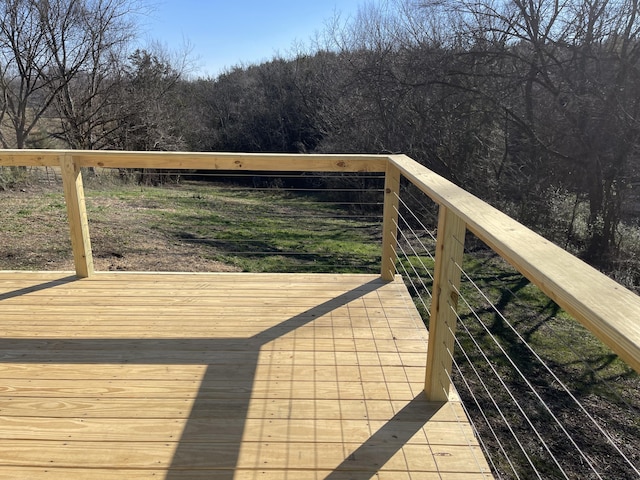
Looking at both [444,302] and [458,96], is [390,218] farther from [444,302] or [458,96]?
[458,96]

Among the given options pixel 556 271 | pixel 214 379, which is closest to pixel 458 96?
pixel 214 379

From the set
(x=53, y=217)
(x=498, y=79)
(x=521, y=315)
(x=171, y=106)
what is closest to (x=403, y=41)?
(x=498, y=79)

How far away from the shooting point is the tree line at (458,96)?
21.1ft

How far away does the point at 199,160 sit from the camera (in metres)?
3.03

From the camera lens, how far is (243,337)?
8.34 feet

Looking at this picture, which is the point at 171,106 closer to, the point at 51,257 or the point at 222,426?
the point at 51,257

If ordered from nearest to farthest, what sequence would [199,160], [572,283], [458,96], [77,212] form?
[572,283], [199,160], [77,212], [458,96]

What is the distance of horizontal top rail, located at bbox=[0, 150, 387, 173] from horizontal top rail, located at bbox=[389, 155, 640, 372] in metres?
1.57

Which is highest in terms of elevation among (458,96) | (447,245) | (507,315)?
(458,96)

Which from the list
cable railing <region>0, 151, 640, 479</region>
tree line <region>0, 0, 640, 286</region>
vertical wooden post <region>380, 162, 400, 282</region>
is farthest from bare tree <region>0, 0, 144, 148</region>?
vertical wooden post <region>380, 162, 400, 282</region>

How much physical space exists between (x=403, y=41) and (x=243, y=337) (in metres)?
7.92

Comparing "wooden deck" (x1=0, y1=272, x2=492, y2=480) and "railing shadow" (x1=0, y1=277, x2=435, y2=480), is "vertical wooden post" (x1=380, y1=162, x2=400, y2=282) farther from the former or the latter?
"railing shadow" (x1=0, y1=277, x2=435, y2=480)

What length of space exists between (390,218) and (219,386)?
1.62 metres

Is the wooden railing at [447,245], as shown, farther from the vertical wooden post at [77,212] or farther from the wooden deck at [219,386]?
the wooden deck at [219,386]
